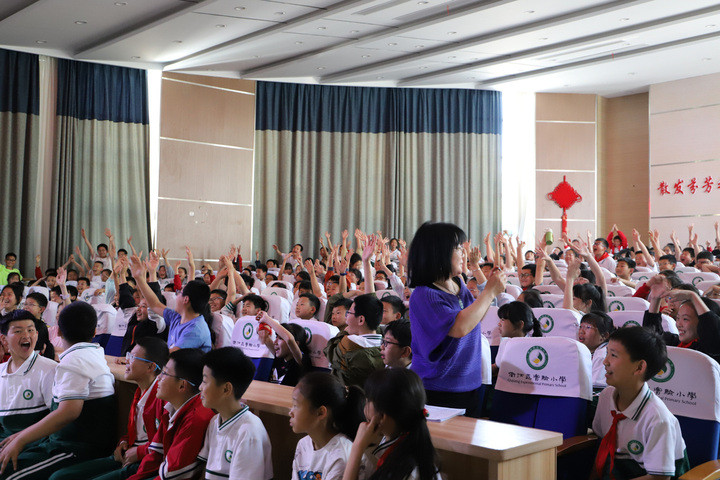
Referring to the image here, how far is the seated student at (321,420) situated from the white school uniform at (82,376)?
55.5 inches

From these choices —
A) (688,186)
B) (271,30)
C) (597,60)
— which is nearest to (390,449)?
(271,30)

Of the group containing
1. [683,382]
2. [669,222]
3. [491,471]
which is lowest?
[491,471]

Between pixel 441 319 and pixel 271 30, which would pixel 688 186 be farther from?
pixel 441 319

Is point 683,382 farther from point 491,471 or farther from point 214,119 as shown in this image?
point 214,119

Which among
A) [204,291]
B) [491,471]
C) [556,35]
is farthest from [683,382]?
[556,35]

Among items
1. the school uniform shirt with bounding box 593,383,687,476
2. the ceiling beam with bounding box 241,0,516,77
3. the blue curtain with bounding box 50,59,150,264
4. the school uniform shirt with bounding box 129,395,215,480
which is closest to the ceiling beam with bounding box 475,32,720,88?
the ceiling beam with bounding box 241,0,516,77

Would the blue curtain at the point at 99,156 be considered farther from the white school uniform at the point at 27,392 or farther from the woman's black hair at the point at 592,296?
the woman's black hair at the point at 592,296

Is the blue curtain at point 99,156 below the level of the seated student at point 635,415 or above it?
above

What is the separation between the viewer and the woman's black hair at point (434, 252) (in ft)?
9.12

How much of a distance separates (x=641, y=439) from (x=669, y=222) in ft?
39.0

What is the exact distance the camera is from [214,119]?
45.0ft

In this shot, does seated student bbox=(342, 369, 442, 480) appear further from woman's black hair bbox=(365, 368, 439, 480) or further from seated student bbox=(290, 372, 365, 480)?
seated student bbox=(290, 372, 365, 480)

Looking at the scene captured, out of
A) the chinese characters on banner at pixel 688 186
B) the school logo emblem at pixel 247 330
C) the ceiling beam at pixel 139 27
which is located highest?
the ceiling beam at pixel 139 27

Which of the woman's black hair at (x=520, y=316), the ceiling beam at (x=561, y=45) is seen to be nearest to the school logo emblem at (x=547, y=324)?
the woman's black hair at (x=520, y=316)
